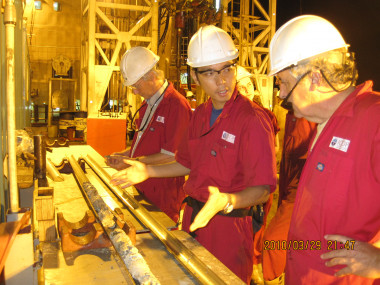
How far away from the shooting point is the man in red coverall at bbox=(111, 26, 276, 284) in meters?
2.25

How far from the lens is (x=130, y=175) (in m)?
2.64

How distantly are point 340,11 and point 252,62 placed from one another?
21.8 ft

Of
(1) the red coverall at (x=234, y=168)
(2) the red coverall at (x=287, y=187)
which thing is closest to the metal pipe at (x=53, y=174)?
(1) the red coverall at (x=234, y=168)

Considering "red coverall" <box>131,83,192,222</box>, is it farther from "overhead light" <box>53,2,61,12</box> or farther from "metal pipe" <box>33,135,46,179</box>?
"overhead light" <box>53,2,61,12</box>

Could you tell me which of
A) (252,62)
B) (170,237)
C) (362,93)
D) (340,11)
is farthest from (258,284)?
(340,11)

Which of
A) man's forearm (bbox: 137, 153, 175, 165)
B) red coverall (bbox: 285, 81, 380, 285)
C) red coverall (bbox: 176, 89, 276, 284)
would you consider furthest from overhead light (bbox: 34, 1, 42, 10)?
red coverall (bbox: 285, 81, 380, 285)

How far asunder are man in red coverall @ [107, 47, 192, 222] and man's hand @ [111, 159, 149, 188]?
1.96 ft

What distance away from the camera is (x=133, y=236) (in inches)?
74.6

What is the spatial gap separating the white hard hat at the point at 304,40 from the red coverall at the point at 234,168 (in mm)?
567

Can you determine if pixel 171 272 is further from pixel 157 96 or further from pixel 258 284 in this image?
pixel 258 284

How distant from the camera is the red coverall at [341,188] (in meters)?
1.48

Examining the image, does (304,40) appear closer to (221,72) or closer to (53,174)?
(221,72)

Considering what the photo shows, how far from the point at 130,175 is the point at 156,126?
0.93 meters
